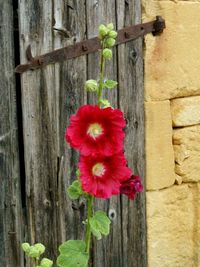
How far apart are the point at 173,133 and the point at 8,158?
36.2 inches

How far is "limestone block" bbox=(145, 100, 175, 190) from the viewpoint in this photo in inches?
116

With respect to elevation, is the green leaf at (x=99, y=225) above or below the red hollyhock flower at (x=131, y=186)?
below

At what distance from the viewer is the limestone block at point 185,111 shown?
306 centimetres

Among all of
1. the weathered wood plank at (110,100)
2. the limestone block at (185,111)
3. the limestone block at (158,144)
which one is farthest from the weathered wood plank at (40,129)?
the limestone block at (185,111)

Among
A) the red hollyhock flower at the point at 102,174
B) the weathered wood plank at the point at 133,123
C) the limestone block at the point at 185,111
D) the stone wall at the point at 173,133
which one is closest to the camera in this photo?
the red hollyhock flower at the point at 102,174

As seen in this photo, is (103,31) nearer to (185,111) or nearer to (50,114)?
(50,114)

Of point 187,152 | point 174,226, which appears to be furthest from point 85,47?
point 174,226

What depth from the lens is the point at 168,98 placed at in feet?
9.87

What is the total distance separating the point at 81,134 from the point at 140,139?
1.38m

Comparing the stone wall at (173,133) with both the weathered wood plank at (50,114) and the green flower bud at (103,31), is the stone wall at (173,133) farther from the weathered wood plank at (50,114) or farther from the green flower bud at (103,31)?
the green flower bud at (103,31)

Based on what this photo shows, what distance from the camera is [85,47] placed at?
8.83 feet

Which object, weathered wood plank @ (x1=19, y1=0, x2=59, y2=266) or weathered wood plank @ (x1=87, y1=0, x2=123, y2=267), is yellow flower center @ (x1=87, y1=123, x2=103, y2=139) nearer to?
weathered wood plank @ (x1=19, y1=0, x2=59, y2=266)

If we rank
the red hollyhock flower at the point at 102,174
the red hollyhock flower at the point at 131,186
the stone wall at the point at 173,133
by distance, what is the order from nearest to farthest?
the red hollyhock flower at the point at 102,174 → the red hollyhock flower at the point at 131,186 → the stone wall at the point at 173,133

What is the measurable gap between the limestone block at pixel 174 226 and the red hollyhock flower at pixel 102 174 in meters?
1.44
